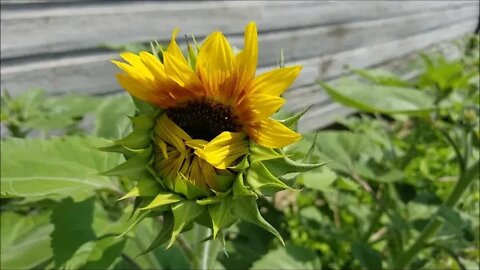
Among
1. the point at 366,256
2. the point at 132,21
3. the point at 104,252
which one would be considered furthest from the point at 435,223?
the point at 132,21

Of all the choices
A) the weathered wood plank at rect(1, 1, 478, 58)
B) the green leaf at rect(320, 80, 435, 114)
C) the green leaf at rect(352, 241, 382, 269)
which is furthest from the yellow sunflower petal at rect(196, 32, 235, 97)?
the weathered wood plank at rect(1, 1, 478, 58)

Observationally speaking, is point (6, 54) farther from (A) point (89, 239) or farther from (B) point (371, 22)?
(B) point (371, 22)

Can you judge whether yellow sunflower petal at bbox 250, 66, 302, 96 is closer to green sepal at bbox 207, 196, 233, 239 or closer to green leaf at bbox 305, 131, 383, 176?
green sepal at bbox 207, 196, 233, 239

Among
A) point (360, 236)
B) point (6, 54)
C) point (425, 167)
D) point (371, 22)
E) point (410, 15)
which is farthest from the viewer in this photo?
point (410, 15)

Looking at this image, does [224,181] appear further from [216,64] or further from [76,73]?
[76,73]

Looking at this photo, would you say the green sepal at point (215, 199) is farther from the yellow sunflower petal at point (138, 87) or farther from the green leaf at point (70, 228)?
the green leaf at point (70, 228)

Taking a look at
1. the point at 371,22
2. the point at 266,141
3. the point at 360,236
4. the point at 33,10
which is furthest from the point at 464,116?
the point at 371,22

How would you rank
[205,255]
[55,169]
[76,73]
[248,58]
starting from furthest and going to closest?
[76,73]
[55,169]
[205,255]
[248,58]
